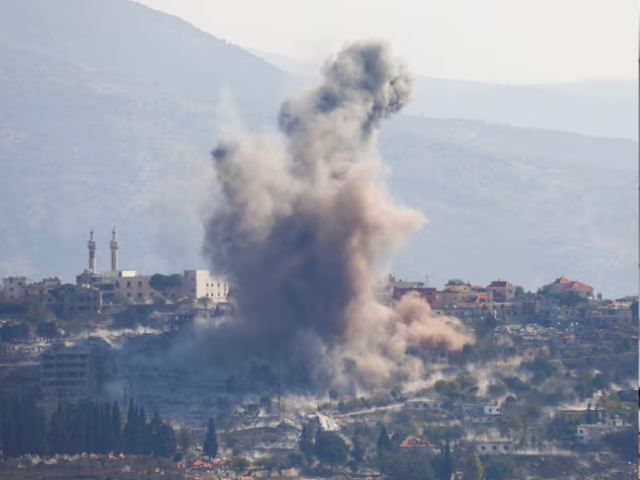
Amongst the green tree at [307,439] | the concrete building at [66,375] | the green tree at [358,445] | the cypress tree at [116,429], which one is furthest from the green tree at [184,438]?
the green tree at [358,445]

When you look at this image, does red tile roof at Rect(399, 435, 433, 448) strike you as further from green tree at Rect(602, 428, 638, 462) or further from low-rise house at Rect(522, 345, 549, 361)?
low-rise house at Rect(522, 345, 549, 361)

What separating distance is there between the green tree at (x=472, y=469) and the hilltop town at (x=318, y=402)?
8 cm

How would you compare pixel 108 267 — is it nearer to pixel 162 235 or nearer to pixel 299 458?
pixel 162 235

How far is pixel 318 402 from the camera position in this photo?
109 meters

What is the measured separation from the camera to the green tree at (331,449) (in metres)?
102

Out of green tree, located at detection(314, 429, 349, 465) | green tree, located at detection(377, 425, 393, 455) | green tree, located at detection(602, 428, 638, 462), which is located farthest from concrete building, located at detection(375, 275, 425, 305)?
green tree, located at detection(602, 428, 638, 462)

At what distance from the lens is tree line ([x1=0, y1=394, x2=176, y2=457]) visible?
4058 inches

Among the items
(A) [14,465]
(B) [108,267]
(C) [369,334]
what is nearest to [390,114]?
(C) [369,334]

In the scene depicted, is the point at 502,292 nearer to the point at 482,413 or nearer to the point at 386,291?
the point at 386,291

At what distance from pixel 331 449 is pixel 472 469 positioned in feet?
24.9

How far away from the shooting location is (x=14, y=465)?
334ft

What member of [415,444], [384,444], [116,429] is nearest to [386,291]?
Answer: [415,444]

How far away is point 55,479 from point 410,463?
18.6 meters

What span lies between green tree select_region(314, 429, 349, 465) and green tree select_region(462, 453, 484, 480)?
252 inches
